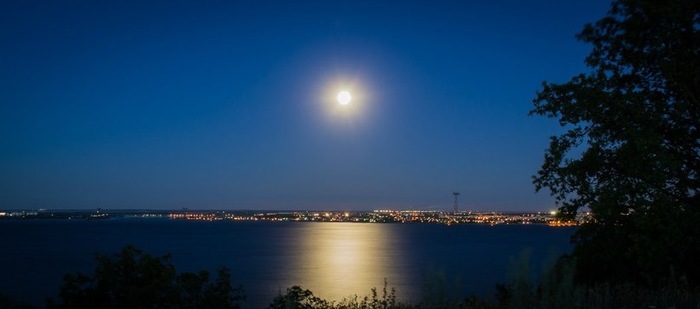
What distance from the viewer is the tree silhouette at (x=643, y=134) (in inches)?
486

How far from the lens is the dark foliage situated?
1405cm

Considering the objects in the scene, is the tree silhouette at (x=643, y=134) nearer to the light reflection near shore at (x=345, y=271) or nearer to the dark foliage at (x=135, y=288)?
the dark foliage at (x=135, y=288)

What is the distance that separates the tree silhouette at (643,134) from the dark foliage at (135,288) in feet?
28.1

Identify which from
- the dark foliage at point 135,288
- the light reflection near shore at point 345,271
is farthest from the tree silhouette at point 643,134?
the light reflection near shore at point 345,271

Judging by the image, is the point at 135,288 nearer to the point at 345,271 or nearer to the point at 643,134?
the point at 643,134

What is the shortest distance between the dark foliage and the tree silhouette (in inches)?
337

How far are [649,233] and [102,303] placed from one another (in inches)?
471

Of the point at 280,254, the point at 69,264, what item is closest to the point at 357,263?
the point at 280,254

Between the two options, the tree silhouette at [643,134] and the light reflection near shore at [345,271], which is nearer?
the tree silhouette at [643,134]

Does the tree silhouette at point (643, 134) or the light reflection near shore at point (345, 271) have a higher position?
the tree silhouette at point (643, 134)

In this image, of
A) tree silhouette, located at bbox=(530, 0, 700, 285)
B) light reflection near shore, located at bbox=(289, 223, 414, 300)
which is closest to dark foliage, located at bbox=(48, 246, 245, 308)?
tree silhouette, located at bbox=(530, 0, 700, 285)

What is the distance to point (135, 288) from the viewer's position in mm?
14031

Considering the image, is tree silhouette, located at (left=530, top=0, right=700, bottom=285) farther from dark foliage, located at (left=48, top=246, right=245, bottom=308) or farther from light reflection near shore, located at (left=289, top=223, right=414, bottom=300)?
light reflection near shore, located at (left=289, top=223, right=414, bottom=300)

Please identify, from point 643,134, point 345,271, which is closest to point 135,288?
point 643,134
